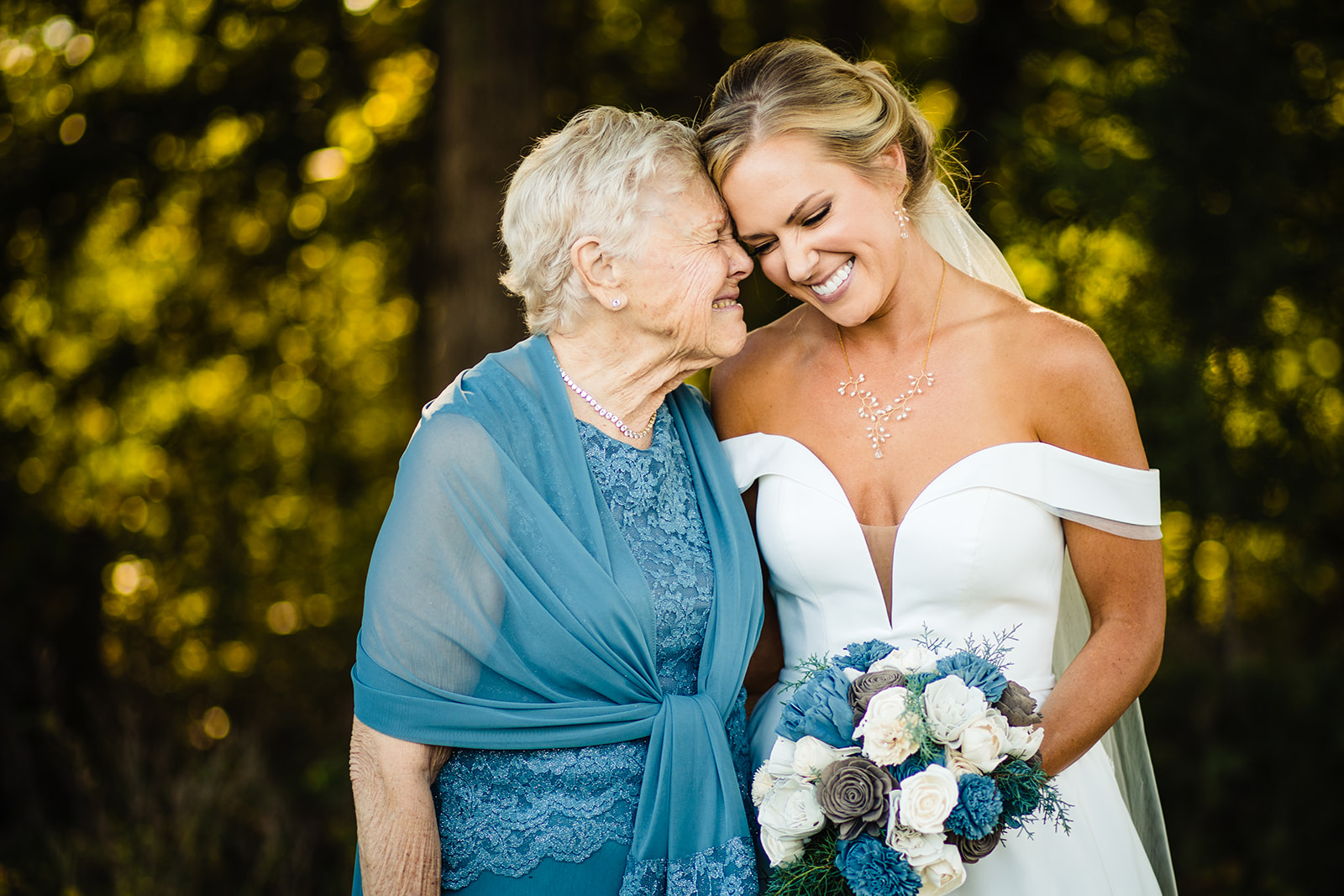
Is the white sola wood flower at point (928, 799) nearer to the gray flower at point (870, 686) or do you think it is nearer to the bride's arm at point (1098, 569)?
the gray flower at point (870, 686)

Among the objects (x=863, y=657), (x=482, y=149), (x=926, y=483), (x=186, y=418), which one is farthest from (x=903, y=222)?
(x=186, y=418)

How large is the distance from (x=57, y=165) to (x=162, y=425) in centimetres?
188

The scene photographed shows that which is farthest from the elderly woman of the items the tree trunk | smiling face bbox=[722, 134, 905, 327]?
the tree trunk

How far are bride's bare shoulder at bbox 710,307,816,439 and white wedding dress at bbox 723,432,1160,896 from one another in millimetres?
312

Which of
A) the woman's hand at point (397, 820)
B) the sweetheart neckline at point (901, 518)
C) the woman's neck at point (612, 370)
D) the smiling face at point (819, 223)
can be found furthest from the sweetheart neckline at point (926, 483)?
the woman's hand at point (397, 820)

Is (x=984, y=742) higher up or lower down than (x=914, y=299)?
lower down

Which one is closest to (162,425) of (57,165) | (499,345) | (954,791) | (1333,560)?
(57,165)

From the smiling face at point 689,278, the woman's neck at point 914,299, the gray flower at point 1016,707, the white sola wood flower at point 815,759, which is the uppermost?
the smiling face at point 689,278

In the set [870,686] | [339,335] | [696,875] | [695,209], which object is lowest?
[339,335]

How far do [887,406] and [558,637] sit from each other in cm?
105

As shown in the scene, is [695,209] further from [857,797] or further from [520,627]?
[857,797]

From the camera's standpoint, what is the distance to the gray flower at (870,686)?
2.05 meters

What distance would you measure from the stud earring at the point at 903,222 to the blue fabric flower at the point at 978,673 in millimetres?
1139

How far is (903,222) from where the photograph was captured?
273 cm
